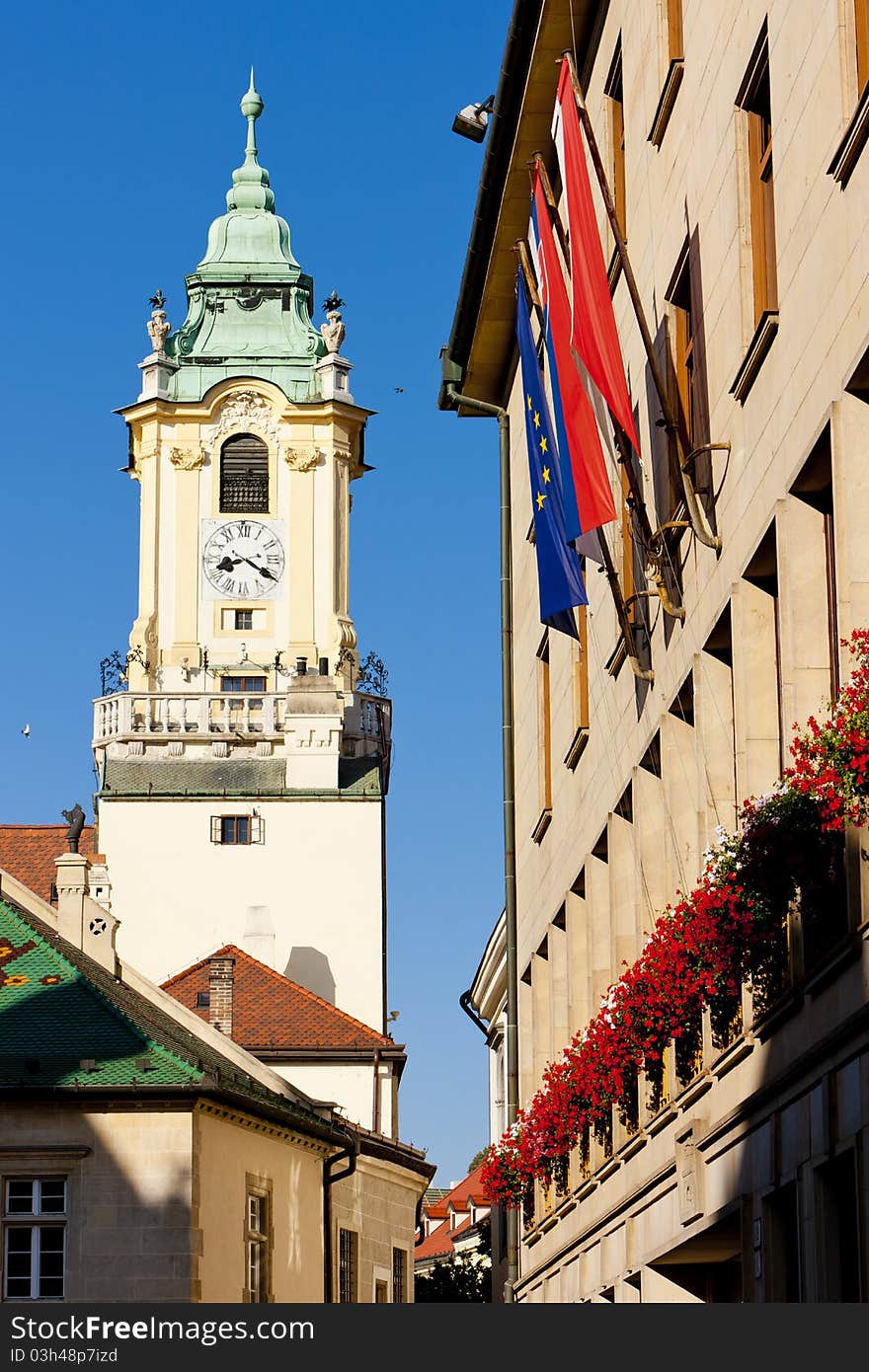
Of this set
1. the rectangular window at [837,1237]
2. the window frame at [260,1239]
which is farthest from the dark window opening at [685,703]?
the window frame at [260,1239]

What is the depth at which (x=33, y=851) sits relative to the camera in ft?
236

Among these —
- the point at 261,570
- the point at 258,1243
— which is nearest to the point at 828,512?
the point at 258,1243

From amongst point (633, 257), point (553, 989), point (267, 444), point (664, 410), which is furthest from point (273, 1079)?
point (267, 444)

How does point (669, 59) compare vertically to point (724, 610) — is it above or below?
above

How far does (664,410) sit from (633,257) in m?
4.64

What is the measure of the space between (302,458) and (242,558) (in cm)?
402

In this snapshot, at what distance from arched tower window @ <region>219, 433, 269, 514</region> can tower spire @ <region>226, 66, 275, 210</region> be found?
12.7 meters

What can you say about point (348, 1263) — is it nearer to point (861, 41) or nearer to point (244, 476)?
point (861, 41)

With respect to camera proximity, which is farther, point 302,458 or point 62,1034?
point 302,458

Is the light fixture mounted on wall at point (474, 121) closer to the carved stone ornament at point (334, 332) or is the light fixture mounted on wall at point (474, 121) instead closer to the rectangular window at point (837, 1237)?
the rectangular window at point (837, 1237)

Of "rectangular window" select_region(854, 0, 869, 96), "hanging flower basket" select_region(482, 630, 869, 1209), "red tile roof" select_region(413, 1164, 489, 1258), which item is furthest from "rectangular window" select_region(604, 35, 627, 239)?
"red tile roof" select_region(413, 1164, 489, 1258)

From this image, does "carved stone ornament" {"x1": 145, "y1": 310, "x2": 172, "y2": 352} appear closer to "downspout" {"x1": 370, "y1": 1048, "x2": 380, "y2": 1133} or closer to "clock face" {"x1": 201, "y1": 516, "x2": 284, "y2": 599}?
"clock face" {"x1": 201, "y1": 516, "x2": 284, "y2": 599}

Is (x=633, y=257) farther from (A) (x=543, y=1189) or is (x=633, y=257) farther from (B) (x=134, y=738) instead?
(B) (x=134, y=738)

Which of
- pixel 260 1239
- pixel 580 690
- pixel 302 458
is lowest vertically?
pixel 260 1239
